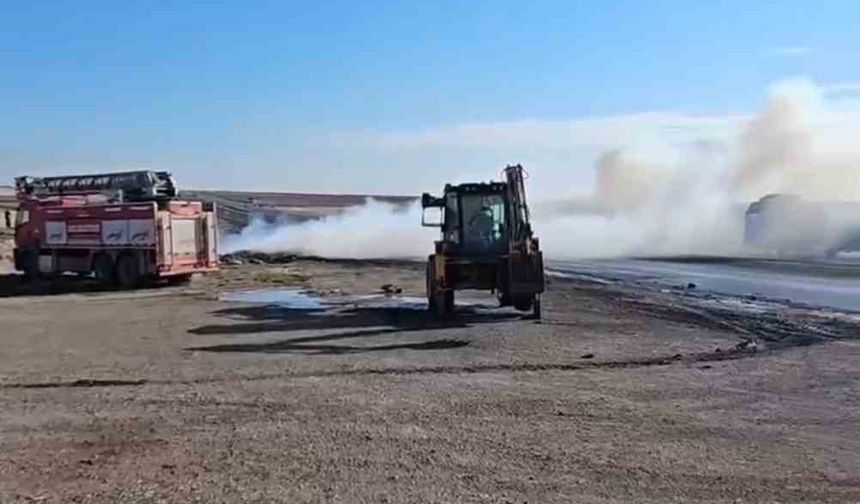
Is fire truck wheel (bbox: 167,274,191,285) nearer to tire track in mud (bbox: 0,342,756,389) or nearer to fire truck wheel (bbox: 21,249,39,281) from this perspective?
fire truck wheel (bbox: 21,249,39,281)

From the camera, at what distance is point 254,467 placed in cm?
866

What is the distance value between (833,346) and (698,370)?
3.64 metres

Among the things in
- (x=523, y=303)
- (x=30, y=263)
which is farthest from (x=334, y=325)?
(x=30, y=263)

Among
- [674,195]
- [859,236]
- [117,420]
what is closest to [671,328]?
[117,420]

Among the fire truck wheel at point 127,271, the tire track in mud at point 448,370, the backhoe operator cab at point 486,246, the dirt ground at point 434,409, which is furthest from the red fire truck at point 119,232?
the tire track in mud at point 448,370

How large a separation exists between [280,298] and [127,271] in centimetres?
870

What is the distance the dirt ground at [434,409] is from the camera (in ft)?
26.6

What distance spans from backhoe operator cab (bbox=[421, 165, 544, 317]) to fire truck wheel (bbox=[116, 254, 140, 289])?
14.7 m

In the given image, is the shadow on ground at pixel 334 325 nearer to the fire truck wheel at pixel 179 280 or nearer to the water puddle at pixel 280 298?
the water puddle at pixel 280 298

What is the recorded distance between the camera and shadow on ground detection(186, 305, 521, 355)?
1686 centimetres

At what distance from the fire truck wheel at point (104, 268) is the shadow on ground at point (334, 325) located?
11.4 meters

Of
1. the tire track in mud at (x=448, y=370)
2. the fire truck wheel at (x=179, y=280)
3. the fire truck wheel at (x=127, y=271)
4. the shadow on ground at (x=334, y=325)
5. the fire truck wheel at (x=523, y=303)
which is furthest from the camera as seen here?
the fire truck wheel at (x=179, y=280)

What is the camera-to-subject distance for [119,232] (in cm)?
3384

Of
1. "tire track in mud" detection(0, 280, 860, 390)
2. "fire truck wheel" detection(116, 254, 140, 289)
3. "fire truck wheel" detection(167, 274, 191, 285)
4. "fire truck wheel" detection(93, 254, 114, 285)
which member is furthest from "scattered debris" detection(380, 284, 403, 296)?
"fire truck wheel" detection(93, 254, 114, 285)
